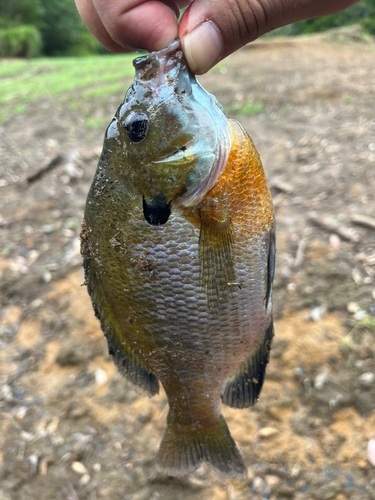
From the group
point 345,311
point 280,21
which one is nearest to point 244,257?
point 280,21

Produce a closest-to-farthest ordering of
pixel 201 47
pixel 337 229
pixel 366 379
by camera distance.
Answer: pixel 201 47
pixel 366 379
pixel 337 229

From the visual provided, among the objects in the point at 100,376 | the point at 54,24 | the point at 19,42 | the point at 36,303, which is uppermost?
the point at 36,303

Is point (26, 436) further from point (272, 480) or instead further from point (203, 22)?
point (203, 22)

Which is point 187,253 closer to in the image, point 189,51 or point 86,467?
point 189,51

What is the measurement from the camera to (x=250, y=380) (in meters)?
1.47

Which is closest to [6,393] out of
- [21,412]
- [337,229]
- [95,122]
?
[21,412]

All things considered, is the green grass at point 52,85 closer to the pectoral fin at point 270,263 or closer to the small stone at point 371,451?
the pectoral fin at point 270,263

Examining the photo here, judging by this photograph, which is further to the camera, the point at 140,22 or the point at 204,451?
the point at 204,451

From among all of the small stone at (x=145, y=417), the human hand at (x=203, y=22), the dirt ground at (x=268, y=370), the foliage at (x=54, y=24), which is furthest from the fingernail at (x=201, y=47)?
the foliage at (x=54, y=24)

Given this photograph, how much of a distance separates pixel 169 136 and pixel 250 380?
37.2 inches

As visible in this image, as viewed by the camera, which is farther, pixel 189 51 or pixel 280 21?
pixel 280 21

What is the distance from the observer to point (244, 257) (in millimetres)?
1281

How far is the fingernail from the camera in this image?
44.6 inches

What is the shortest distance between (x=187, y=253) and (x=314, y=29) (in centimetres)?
2195
